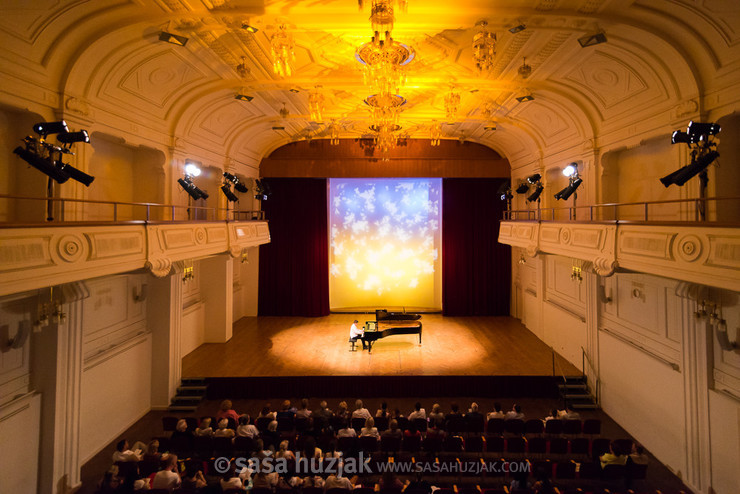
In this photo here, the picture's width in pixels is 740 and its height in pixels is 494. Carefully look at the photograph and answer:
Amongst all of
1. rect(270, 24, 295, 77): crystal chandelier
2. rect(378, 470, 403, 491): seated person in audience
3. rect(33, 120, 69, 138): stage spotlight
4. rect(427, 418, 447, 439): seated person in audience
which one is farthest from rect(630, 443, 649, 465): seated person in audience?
rect(33, 120, 69, 138): stage spotlight

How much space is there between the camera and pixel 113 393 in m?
8.42

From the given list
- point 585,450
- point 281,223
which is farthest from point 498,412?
point 281,223

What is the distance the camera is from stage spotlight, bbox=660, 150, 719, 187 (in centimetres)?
556

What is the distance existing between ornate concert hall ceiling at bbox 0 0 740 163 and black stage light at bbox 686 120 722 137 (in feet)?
4.83

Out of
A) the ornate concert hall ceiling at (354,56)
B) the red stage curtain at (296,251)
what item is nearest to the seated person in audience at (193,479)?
the ornate concert hall ceiling at (354,56)

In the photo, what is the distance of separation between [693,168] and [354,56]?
21.3ft

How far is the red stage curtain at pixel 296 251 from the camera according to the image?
1630cm

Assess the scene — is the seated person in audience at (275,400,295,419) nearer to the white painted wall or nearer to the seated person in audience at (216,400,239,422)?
the seated person in audience at (216,400,239,422)

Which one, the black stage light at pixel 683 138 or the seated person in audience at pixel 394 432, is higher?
the black stage light at pixel 683 138

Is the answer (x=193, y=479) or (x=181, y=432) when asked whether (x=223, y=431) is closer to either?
(x=181, y=432)

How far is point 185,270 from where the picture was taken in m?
10.4

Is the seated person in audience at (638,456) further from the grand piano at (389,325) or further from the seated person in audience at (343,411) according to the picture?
the grand piano at (389,325)

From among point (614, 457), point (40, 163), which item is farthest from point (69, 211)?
point (614, 457)

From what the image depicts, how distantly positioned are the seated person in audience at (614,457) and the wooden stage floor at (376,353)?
145 inches
